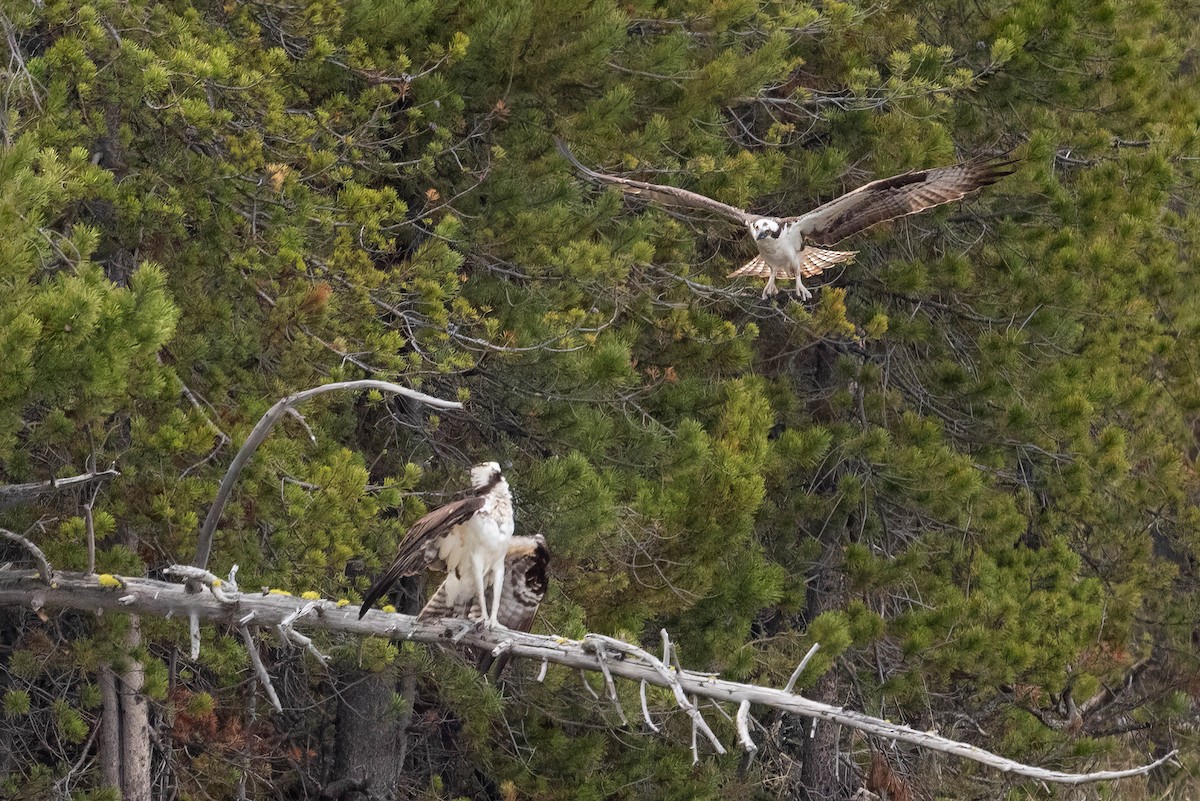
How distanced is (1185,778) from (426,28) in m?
9.75

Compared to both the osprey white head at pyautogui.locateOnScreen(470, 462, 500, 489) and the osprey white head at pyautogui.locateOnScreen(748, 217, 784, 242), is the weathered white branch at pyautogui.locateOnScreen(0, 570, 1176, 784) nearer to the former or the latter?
the osprey white head at pyautogui.locateOnScreen(470, 462, 500, 489)

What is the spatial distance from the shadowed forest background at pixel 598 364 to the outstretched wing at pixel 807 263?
0.21 m

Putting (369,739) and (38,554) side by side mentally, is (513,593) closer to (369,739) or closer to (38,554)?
(38,554)

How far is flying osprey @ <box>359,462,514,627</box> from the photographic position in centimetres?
612

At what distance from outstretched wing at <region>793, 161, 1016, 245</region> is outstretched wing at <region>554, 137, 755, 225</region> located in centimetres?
44

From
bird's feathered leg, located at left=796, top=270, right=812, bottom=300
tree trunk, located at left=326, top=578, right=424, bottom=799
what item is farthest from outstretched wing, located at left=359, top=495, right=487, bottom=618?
bird's feathered leg, located at left=796, top=270, right=812, bottom=300

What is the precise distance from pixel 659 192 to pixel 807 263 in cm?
132

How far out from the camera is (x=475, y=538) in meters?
6.36

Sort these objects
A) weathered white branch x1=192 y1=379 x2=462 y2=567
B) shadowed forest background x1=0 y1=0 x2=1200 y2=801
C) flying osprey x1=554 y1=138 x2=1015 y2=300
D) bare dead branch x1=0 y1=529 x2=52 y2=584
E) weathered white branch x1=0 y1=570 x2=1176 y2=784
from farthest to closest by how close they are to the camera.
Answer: flying osprey x1=554 y1=138 x2=1015 y2=300 → shadowed forest background x1=0 y1=0 x2=1200 y2=801 → bare dead branch x1=0 y1=529 x2=52 y2=584 → weathered white branch x1=0 y1=570 x2=1176 y2=784 → weathered white branch x1=192 y1=379 x2=462 y2=567

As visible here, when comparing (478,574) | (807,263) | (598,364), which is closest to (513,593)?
(478,574)

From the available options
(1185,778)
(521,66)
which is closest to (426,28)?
(521,66)

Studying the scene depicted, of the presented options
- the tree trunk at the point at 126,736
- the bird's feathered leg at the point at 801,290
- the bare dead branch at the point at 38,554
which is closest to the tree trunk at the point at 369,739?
the tree trunk at the point at 126,736

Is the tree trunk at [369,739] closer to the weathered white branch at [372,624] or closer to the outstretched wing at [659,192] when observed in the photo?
the outstretched wing at [659,192]

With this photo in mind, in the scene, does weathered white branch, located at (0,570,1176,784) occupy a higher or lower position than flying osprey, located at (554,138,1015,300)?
higher
